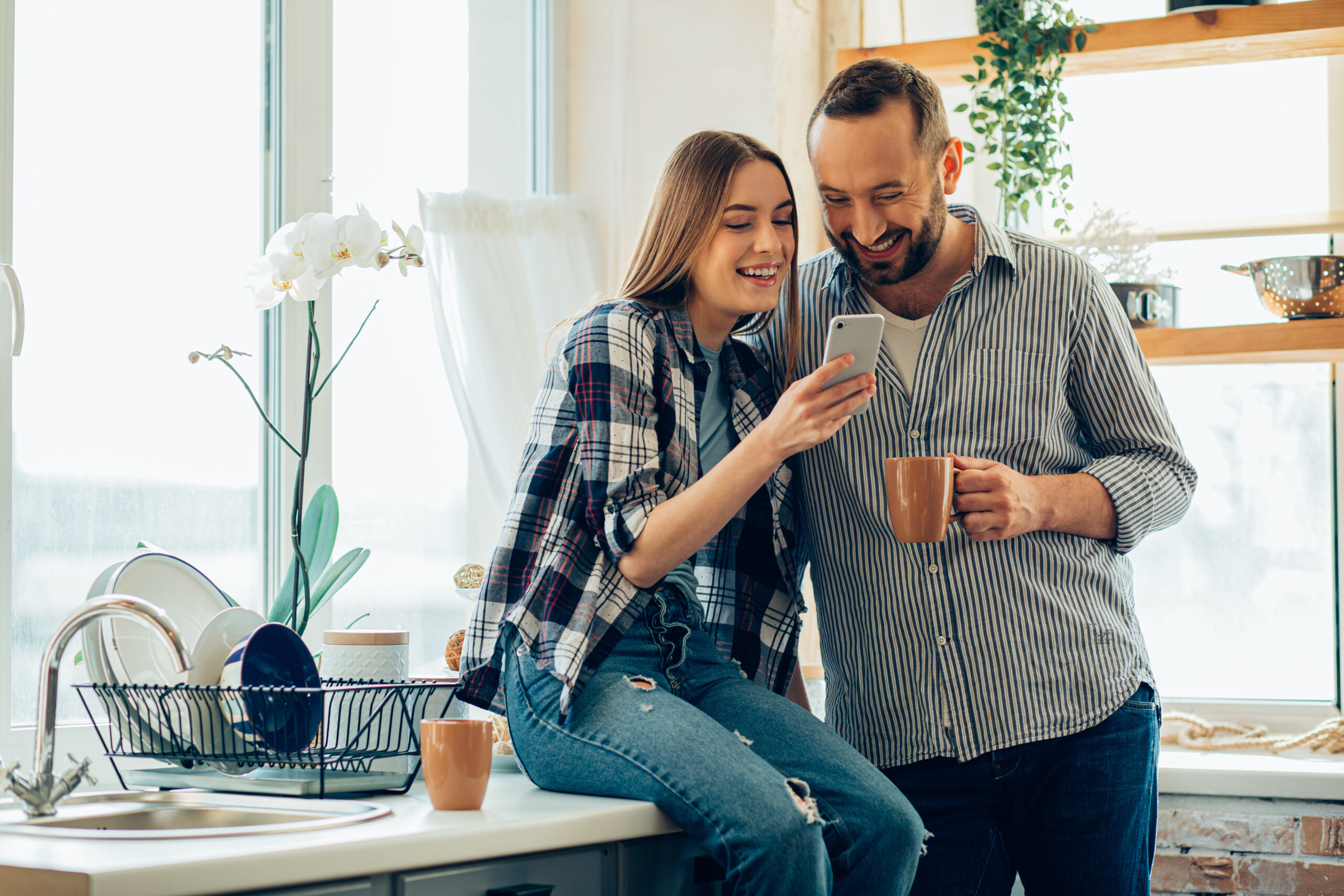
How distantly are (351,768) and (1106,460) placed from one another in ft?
3.27

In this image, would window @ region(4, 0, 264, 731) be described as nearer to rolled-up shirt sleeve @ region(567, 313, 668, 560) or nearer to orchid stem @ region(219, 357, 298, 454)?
orchid stem @ region(219, 357, 298, 454)

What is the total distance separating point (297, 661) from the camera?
143 cm

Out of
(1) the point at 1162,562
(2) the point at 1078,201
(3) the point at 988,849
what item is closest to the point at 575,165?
(2) the point at 1078,201

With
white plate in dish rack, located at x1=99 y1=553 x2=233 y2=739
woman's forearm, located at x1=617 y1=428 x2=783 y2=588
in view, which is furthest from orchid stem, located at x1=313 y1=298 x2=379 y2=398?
woman's forearm, located at x1=617 y1=428 x2=783 y2=588

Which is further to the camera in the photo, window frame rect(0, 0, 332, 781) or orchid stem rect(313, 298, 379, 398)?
window frame rect(0, 0, 332, 781)

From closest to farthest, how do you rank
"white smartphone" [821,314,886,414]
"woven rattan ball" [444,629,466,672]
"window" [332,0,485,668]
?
1. "white smartphone" [821,314,886,414]
2. "woven rattan ball" [444,629,466,672]
3. "window" [332,0,485,668]

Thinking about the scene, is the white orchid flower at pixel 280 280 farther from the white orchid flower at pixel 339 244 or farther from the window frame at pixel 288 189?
the window frame at pixel 288 189

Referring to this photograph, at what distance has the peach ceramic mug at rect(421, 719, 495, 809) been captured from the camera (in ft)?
4.06

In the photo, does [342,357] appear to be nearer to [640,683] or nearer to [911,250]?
[640,683]

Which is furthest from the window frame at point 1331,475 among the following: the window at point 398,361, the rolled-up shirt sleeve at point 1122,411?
the window at point 398,361

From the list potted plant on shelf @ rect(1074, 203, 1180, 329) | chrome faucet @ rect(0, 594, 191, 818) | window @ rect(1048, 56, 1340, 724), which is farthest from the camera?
window @ rect(1048, 56, 1340, 724)

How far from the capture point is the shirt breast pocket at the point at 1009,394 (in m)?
1.59

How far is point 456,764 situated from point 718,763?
10.2 inches

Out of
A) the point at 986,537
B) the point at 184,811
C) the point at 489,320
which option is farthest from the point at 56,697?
the point at 489,320
